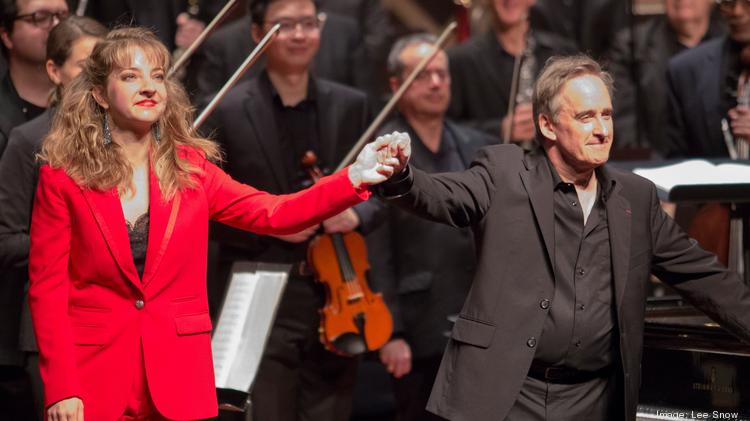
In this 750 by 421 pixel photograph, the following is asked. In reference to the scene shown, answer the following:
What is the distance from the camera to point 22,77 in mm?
4230

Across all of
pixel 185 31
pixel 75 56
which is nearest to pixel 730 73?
pixel 185 31

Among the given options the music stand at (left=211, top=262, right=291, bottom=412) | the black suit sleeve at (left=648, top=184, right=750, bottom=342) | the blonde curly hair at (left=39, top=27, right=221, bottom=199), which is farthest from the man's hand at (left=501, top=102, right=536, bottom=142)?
the blonde curly hair at (left=39, top=27, right=221, bottom=199)

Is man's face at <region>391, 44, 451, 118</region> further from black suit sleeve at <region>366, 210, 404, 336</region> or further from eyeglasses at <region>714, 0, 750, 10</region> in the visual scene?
eyeglasses at <region>714, 0, 750, 10</region>

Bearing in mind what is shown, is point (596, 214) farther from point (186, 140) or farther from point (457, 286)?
point (457, 286)

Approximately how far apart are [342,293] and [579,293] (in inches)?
44.7

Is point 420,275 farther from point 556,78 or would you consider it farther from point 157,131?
point 157,131

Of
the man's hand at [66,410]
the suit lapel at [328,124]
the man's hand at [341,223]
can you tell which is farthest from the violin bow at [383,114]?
the man's hand at [66,410]

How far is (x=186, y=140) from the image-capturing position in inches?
126

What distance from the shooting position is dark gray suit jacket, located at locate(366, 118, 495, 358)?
4.69 metres

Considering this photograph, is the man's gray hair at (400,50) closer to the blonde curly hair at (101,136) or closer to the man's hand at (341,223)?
the man's hand at (341,223)

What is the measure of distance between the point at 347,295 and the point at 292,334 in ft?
0.83

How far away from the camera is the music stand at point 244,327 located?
3.80 meters

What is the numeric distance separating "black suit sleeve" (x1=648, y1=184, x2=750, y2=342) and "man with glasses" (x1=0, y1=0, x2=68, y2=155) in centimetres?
213

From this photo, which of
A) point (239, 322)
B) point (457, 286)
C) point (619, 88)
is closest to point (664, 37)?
point (619, 88)
